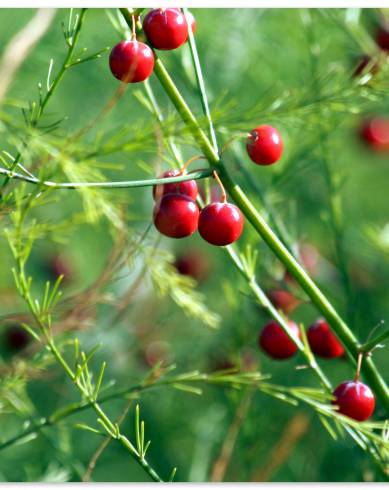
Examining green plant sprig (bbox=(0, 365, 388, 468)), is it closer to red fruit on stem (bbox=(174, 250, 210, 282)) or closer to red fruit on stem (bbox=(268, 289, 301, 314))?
red fruit on stem (bbox=(268, 289, 301, 314))

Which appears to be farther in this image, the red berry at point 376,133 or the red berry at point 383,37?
the red berry at point 376,133

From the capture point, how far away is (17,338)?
1287 mm

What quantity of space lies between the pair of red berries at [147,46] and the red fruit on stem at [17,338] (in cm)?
67

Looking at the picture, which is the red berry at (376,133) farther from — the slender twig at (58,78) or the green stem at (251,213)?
the slender twig at (58,78)

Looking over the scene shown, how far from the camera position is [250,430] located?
1.10 meters

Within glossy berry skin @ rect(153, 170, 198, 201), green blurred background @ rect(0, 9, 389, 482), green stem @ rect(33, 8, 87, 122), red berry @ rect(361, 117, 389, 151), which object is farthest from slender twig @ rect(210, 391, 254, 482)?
red berry @ rect(361, 117, 389, 151)

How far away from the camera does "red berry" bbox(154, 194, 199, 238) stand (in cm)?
70

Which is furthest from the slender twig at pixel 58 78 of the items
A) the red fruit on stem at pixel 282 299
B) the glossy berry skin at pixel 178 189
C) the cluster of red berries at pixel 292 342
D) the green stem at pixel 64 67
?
the red fruit on stem at pixel 282 299

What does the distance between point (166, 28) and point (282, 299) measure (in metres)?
0.46

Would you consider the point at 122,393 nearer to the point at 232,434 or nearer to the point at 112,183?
the point at 112,183

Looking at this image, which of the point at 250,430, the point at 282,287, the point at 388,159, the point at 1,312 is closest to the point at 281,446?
the point at 250,430

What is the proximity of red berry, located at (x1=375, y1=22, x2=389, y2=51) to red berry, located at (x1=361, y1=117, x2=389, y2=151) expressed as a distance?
405mm

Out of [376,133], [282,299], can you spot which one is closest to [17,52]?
[282,299]

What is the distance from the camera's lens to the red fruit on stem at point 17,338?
1281mm
